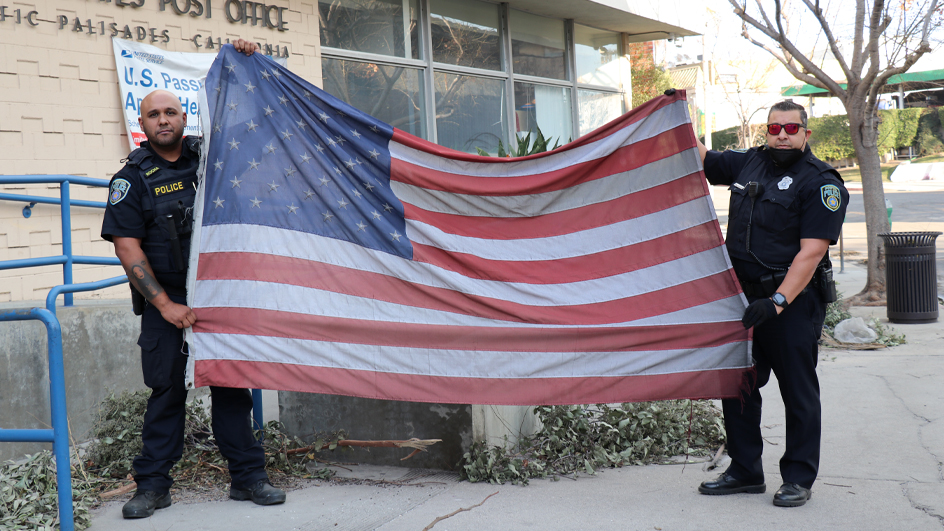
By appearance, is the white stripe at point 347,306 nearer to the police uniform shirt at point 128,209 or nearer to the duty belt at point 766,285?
the duty belt at point 766,285

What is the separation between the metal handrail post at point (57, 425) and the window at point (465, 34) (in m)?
8.26

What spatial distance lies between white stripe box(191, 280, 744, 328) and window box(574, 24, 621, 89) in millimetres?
10941

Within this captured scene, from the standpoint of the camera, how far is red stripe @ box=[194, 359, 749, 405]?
3932 mm

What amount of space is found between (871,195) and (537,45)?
19.4 ft

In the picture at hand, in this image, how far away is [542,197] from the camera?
426cm

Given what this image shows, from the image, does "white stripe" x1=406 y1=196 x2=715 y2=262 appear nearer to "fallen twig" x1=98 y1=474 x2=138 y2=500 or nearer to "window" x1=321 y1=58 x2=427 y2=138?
"fallen twig" x1=98 y1=474 x2=138 y2=500

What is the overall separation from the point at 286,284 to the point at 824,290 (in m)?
2.82

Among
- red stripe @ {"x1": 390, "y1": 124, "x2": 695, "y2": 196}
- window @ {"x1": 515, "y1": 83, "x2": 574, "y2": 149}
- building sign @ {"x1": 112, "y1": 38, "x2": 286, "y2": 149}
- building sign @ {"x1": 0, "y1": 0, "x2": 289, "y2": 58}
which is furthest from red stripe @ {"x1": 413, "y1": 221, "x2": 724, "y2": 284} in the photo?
window @ {"x1": 515, "y1": 83, "x2": 574, "y2": 149}

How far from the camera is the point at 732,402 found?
4133 millimetres

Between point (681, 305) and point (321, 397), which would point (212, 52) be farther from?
point (681, 305)

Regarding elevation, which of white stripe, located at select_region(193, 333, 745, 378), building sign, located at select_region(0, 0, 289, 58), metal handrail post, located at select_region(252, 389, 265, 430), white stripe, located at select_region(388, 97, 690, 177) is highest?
building sign, located at select_region(0, 0, 289, 58)

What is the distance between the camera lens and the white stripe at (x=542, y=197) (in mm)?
4164

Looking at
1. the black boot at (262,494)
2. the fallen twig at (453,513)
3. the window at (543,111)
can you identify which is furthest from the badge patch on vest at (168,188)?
the window at (543,111)

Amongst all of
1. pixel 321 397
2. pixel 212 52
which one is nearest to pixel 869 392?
pixel 321 397
